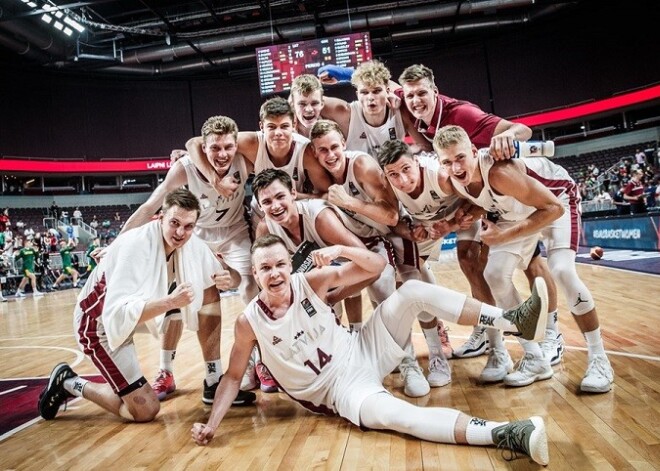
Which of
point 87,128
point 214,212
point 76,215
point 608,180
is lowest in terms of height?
point 214,212

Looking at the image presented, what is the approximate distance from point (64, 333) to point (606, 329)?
656cm

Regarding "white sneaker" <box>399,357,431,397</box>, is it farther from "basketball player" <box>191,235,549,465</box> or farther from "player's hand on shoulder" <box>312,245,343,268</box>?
"player's hand on shoulder" <box>312,245,343,268</box>

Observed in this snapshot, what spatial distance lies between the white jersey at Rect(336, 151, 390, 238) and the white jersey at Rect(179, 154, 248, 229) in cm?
80

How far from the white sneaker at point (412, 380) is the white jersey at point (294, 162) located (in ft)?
4.49

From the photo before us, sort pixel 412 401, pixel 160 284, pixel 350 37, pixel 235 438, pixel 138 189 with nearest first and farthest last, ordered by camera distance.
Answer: pixel 235 438, pixel 412 401, pixel 160 284, pixel 350 37, pixel 138 189

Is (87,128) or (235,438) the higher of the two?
(87,128)

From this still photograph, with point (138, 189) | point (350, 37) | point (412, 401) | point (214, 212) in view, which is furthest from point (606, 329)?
point (138, 189)

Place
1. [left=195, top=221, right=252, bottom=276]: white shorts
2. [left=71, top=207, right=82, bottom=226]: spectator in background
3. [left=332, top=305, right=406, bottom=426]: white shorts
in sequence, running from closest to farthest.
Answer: [left=332, top=305, right=406, bottom=426]: white shorts
[left=195, top=221, right=252, bottom=276]: white shorts
[left=71, top=207, right=82, bottom=226]: spectator in background

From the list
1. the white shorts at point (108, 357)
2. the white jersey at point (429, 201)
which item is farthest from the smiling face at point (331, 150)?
the white shorts at point (108, 357)

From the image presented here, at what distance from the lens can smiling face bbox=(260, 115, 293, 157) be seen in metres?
3.25

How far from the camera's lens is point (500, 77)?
2009cm

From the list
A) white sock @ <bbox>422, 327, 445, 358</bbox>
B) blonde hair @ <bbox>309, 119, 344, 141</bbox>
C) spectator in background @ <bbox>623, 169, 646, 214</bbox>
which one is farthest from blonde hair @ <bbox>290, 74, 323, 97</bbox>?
spectator in background @ <bbox>623, 169, 646, 214</bbox>

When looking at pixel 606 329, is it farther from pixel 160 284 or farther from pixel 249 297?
pixel 160 284

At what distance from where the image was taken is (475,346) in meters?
3.84
